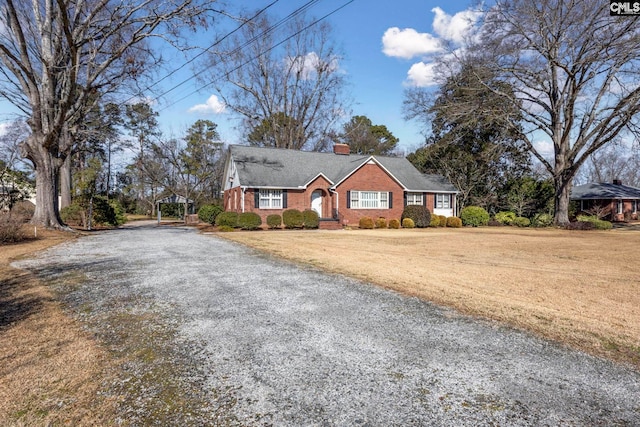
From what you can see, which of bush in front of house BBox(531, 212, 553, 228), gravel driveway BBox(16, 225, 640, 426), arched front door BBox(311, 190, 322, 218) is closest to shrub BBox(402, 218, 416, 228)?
arched front door BBox(311, 190, 322, 218)

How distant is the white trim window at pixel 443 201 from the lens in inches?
1142

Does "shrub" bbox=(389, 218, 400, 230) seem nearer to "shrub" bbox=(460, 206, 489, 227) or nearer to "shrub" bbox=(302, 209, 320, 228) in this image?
"shrub" bbox=(302, 209, 320, 228)

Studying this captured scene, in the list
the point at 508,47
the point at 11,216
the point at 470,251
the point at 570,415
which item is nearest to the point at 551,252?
the point at 470,251

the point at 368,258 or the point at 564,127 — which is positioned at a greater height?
the point at 564,127

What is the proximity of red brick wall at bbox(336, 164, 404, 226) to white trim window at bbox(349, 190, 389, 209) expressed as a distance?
0.23 meters

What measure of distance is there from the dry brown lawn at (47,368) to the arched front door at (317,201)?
20809mm

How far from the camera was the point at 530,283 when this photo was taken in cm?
→ 687

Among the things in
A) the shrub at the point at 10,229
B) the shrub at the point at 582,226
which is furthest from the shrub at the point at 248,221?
the shrub at the point at 582,226

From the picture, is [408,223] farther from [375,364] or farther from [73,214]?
[375,364]

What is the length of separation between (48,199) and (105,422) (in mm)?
17640

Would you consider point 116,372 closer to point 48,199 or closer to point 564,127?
point 48,199

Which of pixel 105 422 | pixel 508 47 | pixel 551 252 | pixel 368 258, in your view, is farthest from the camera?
pixel 508 47

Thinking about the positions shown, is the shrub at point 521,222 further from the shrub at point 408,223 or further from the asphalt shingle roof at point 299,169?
the shrub at point 408,223

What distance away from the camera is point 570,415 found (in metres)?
2.52
